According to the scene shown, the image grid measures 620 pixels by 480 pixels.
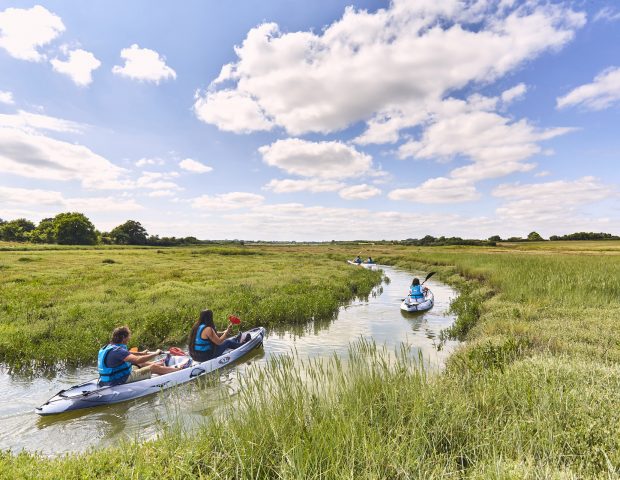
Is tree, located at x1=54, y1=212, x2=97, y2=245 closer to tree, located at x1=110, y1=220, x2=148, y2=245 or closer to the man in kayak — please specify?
tree, located at x1=110, y1=220, x2=148, y2=245

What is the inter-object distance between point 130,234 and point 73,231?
17.8 metres

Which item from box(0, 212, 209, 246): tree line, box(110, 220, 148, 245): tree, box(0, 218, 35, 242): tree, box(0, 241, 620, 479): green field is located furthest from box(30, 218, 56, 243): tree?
box(0, 241, 620, 479): green field

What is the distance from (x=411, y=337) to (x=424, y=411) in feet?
35.3

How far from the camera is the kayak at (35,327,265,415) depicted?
8.34m

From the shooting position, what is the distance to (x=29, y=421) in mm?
8289

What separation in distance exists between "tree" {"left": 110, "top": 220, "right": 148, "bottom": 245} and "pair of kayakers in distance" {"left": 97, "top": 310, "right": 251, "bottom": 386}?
399 feet

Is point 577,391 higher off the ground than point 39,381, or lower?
higher

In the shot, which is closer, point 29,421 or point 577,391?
point 577,391

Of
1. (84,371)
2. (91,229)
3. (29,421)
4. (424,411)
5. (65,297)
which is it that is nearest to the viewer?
(424,411)

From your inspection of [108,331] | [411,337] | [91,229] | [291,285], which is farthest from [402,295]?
[91,229]

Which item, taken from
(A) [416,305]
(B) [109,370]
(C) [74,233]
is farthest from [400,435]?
(C) [74,233]

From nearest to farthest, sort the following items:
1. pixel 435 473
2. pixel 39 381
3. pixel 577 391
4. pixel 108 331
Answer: pixel 435 473 → pixel 577 391 → pixel 39 381 → pixel 108 331

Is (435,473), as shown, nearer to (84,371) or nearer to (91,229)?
(84,371)

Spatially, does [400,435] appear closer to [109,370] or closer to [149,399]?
[149,399]
